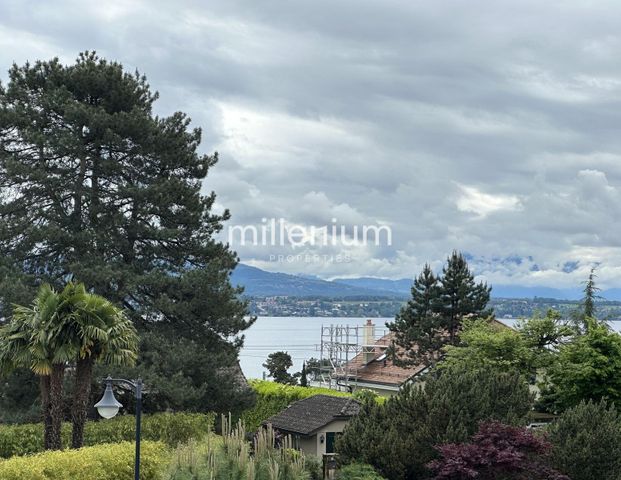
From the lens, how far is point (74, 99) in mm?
34688

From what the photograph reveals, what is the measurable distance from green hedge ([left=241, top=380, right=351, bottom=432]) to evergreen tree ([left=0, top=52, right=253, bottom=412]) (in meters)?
9.55

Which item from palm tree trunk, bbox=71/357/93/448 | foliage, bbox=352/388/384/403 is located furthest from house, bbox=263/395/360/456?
palm tree trunk, bbox=71/357/93/448

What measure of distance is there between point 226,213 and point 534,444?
20288mm

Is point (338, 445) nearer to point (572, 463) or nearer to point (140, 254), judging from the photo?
point (572, 463)

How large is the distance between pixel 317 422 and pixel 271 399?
34.3 feet

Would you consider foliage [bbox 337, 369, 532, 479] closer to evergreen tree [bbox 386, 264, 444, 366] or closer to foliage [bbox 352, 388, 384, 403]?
foliage [bbox 352, 388, 384, 403]

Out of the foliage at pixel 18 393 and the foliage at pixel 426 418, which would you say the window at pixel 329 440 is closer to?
the foliage at pixel 426 418

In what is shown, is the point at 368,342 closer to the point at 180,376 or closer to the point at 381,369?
the point at 381,369

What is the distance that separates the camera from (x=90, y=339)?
22578 millimetres

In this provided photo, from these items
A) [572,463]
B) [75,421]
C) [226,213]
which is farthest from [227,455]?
[226,213]

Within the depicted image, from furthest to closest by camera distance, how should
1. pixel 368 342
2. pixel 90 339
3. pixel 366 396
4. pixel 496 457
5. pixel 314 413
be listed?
pixel 368 342
pixel 314 413
pixel 366 396
pixel 90 339
pixel 496 457

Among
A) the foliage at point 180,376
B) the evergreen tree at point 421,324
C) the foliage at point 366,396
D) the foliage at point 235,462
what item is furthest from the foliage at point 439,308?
the foliage at point 235,462

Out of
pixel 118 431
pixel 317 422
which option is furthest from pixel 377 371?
pixel 118 431

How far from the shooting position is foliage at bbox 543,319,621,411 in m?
30.0
